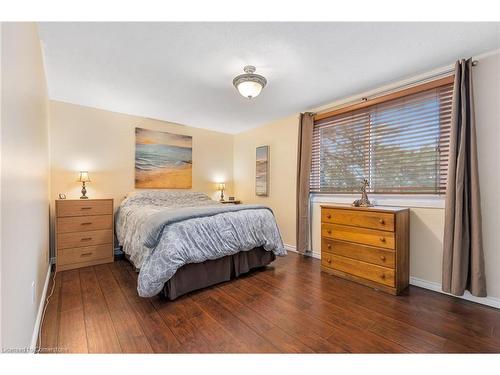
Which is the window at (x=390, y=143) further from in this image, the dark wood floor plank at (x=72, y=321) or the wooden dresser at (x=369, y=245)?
the dark wood floor plank at (x=72, y=321)

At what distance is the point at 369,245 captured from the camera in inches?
94.9

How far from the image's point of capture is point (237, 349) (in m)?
1.45

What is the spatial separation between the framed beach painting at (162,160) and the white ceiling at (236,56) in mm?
896

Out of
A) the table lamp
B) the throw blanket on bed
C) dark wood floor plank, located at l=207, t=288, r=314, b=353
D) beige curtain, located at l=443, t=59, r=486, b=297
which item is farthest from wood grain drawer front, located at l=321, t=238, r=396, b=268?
the table lamp

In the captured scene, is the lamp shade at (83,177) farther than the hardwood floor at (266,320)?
Yes

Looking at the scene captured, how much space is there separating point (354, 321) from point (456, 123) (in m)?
2.00

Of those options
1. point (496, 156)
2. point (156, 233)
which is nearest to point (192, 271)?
point (156, 233)

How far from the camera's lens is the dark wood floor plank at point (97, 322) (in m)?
1.47

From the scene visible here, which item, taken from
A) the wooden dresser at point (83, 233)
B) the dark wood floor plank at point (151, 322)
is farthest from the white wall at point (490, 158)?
the wooden dresser at point (83, 233)

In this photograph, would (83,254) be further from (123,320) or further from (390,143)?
(390,143)

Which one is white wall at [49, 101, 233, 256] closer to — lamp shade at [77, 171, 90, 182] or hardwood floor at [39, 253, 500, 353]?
lamp shade at [77, 171, 90, 182]
